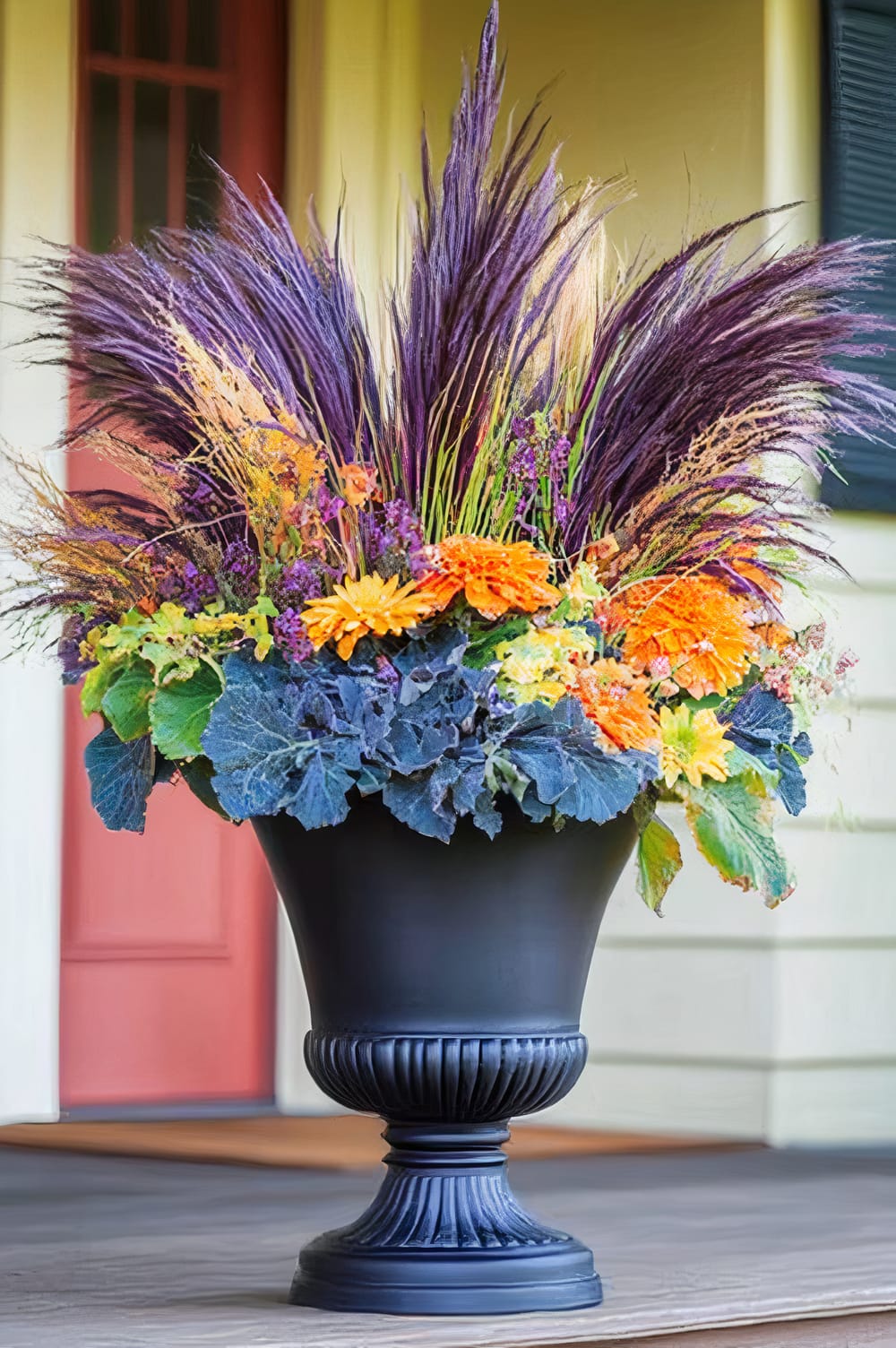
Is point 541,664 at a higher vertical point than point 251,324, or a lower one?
lower

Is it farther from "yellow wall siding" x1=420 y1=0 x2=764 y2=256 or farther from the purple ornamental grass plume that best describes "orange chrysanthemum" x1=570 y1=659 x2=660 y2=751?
"yellow wall siding" x1=420 y1=0 x2=764 y2=256

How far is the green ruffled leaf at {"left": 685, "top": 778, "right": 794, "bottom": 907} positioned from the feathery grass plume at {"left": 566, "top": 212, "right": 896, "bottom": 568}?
0.26m

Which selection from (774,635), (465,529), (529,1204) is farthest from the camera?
(529,1204)

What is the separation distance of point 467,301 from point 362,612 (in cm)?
32

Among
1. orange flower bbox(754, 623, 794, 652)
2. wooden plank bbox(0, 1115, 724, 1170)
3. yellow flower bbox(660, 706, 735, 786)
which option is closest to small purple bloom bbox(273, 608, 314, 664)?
yellow flower bbox(660, 706, 735, 786)

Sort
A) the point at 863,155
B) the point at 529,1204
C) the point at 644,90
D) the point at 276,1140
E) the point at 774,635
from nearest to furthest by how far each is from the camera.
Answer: the point at 774,635, the point at 529,1204, the point at 276,1140, the point at 863,155, the point at 644,90

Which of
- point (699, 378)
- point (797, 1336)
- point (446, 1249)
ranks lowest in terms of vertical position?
point (797, 1336)

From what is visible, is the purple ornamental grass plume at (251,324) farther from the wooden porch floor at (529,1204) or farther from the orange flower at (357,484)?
the wooden porch floor at (529,1204)

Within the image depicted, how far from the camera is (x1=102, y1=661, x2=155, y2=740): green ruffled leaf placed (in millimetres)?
1910

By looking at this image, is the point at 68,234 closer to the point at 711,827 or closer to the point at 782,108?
the point at 782,108

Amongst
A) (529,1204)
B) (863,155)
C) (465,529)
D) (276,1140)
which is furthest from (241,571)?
(863,155)

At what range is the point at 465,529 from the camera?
1900mm

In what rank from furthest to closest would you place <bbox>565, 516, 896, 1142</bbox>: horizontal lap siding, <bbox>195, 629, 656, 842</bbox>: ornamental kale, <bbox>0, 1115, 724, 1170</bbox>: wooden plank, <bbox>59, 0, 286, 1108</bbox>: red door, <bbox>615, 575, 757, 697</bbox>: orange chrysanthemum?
1. <bbox>59, 0, 286, 1108</bbox>: red door
2. <bbox>565, 516, 896, 1142</bbox>: horizontal lap siding
3. <bbox>0, 1115, 724, 1170</bbox>: wooden plank
4. <bbox>615, 575, 757, 697</bbox>: orange chrysanthemum
5. <bbox>195, 629, 656, 842</bbox>: ornamental kale

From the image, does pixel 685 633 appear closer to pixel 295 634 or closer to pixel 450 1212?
pixel 295 634
